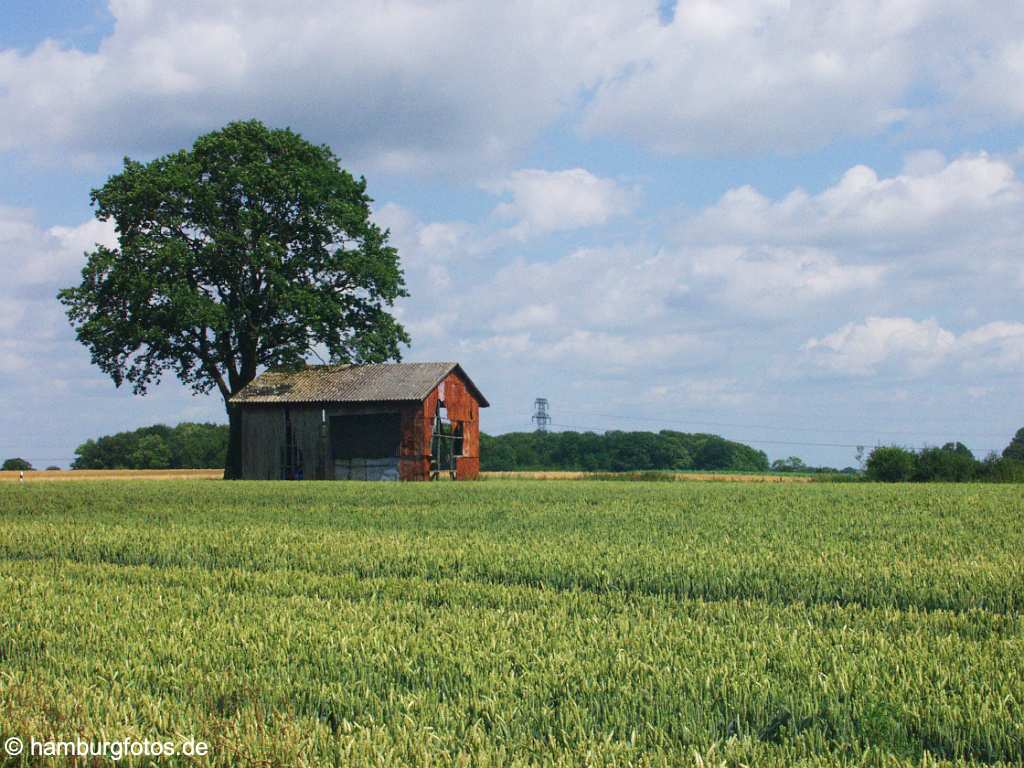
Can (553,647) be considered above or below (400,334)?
below

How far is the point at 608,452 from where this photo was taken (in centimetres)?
10838

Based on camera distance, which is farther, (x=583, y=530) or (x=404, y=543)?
(x=583, y=530)

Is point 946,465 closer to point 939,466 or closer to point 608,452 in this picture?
point 939,466

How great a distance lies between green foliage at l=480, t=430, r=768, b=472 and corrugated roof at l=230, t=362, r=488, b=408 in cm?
5691

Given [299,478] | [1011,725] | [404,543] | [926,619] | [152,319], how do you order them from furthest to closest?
[299,478], [152,319], [404,543], [926,619], [1011,725]

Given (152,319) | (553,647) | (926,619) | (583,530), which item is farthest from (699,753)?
(152,319)

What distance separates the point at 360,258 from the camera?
43.8 m

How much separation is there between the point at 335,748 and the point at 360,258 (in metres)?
41.5

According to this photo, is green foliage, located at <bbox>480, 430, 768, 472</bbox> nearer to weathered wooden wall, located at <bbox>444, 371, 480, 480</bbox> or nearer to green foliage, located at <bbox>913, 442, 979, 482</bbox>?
weathered wooden wall, located at <bbox>444, 371, 480, 480</bbox>

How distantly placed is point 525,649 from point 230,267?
130 feet

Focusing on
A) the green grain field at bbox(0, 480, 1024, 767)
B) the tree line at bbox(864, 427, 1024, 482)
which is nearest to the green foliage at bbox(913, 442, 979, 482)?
the tree line at bbox(864, 427, 1024, 482)

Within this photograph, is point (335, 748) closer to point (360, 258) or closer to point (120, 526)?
point (120, 526)

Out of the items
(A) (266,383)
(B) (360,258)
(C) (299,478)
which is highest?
(B) (360,258)

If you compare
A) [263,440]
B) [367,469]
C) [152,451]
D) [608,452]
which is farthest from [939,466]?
[152,451]
